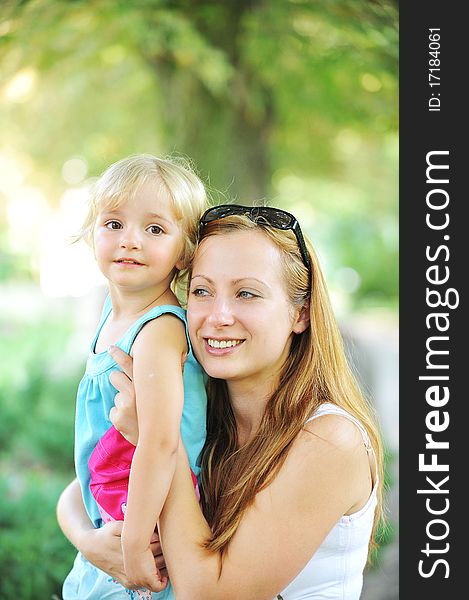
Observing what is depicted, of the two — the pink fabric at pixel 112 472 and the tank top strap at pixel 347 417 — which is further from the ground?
the tank top strap at pixel 347 417

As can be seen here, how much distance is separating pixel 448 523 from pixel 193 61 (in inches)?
162

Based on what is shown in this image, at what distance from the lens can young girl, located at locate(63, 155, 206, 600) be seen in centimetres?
188

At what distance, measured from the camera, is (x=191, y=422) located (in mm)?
2102

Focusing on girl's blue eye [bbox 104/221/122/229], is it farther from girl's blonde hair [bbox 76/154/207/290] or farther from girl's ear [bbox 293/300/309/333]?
girl's ear [bbox 293/300/309/333]

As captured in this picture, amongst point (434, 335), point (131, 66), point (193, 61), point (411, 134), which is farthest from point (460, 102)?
point (131, 66)

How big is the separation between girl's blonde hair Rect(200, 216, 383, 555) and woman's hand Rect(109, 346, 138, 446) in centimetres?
30

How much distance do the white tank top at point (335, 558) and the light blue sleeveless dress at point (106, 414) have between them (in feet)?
1.03

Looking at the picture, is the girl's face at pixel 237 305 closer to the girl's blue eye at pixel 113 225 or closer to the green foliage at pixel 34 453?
the girl's blue eye at pixel 113 225

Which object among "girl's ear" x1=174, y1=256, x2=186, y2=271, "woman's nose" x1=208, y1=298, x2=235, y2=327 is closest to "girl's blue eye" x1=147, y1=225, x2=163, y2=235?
"girl's ear" x1=174, y1=256, x2=186, y2=271

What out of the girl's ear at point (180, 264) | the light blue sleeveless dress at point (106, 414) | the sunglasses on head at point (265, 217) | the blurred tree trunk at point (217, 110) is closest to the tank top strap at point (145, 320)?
the light blue sleeveless dress at point (106, 414)

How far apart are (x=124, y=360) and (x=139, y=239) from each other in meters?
0.30

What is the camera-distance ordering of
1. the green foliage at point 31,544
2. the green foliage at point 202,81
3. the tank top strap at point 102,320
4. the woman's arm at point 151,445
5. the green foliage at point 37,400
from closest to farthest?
the woman's arm at point 151,445 < the tank top strap at point 102,320 < the green foliage at point 31,544 < the green foliage at point 202,81 < the green foliage at point 37,400

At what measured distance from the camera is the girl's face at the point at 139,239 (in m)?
2.02

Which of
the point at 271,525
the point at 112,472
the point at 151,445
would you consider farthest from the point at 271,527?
the point at 112,472
